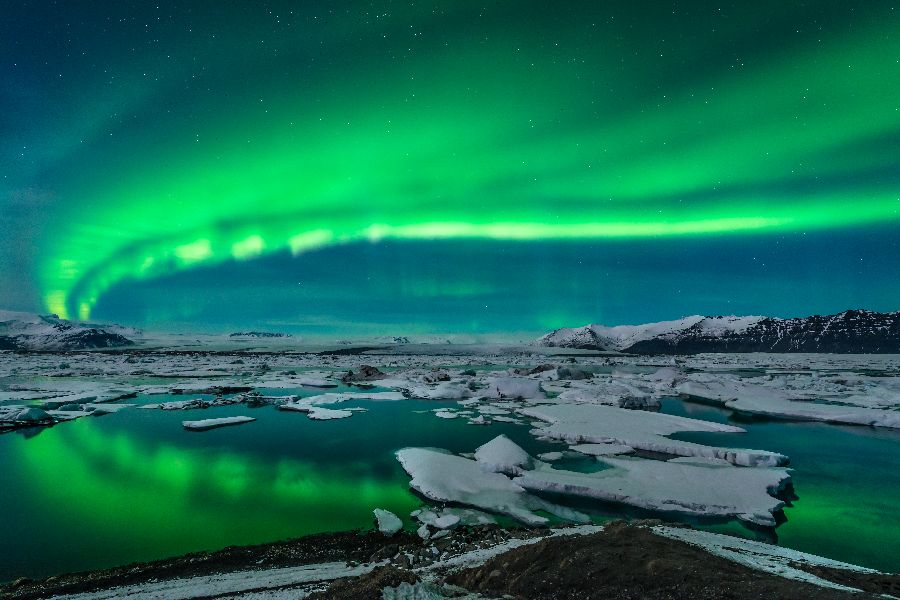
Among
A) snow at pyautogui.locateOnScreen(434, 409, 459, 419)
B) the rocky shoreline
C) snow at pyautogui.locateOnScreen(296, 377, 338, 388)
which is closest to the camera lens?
the rocky shoreline

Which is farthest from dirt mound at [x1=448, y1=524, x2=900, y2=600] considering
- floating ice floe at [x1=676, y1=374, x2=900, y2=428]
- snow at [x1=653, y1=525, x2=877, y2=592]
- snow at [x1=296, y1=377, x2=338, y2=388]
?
snow at [x1=296, y1=377, x2=338, y2=388]

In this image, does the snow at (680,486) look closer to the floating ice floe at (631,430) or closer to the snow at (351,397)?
the floating ice floe at (631,430)

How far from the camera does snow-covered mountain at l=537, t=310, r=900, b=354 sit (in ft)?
361

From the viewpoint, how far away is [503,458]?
38.4 ft

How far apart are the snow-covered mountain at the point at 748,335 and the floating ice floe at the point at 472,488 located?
122 m

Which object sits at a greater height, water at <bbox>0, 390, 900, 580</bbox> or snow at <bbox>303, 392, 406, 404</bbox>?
snow at <bbox>303, 392, 406, 404</bbox>

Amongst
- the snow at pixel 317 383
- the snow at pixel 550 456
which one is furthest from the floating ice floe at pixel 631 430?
the snow at pixel 317 383

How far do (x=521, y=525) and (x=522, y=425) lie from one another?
10015mm

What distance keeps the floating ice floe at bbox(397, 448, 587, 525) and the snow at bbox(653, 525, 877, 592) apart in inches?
82.3

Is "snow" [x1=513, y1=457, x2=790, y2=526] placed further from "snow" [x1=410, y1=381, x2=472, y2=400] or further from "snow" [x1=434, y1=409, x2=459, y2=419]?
"snow" [x1=410, y1=381, x2=472, y2=400]

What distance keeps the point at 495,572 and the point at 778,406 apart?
22.8 metres

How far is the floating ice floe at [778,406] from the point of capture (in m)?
18.9

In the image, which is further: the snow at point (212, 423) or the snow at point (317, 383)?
the snow at point (317, 383)

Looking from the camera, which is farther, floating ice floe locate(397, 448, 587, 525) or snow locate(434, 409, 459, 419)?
snow locate(434, 409, 459, 419)
